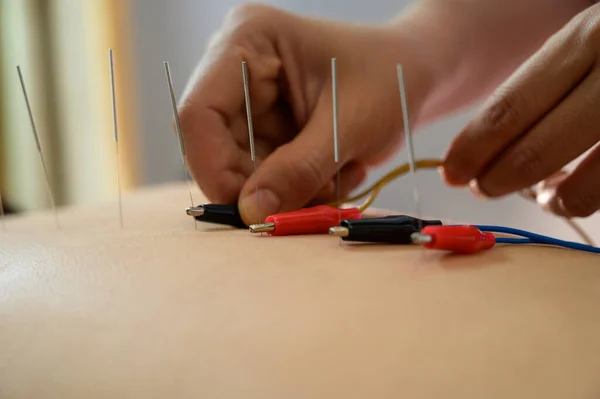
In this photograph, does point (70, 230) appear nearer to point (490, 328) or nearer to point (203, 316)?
point (203, 316)

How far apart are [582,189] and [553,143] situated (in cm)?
10

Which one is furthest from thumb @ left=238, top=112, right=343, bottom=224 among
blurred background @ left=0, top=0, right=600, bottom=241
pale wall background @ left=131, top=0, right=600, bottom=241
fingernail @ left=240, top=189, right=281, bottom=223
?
pale wall background @ left=131, top=0, right=600, bottom=241

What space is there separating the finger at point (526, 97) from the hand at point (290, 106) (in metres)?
0.15

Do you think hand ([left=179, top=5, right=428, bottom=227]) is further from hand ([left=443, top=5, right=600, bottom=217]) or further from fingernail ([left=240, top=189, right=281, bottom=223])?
hand ([left=443, top=5, right=600, bottom=217])

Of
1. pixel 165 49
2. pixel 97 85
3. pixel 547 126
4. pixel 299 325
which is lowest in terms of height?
pixel 299 325

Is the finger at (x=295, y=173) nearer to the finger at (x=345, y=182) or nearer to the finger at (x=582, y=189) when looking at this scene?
the finger at (x=345, y=182)

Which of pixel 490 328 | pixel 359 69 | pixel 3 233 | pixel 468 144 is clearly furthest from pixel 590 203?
pixel 3 233

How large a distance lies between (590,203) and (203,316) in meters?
0.56

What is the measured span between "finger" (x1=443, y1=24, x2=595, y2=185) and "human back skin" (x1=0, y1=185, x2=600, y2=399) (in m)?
0.22

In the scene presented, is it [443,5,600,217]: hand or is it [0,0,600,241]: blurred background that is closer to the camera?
[443,5,600,217]: hand

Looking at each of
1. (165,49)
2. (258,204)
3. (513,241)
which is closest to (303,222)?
(258,204)

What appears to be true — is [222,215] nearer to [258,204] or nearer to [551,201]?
[258,204]

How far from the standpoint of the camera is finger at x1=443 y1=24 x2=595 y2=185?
0.59 m

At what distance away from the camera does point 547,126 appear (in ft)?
1.99
